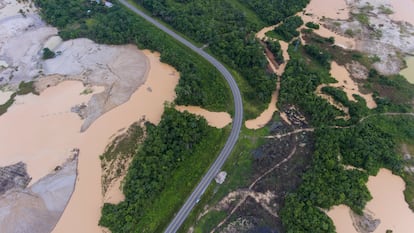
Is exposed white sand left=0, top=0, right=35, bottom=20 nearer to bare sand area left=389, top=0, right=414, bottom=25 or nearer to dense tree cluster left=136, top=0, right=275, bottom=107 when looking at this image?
dense tree cluster left=136, top=0, right=275, bottom=107

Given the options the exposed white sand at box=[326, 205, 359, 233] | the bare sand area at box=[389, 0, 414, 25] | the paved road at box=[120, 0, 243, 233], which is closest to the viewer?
the exposed white sand at box=[326, 205, 359, 233]

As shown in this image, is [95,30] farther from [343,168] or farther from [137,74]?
[343,168]

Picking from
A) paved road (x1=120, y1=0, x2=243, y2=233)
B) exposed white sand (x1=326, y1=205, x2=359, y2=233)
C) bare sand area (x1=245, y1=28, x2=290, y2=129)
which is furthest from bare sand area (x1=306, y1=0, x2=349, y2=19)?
exposed white sand (x1=326, y1=205, x2=359, y2=233)

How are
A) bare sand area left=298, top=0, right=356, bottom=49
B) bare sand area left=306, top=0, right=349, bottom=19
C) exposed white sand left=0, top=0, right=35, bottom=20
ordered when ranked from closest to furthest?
bare sand area left=298, top=0, right=356, bottom=49
exposed white sand left=0, top=0, right=35, bottom=20
bare sand area left=306, top=0, right=349, bottom=19

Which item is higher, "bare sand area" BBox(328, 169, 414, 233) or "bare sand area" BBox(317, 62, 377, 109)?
"bare sand area" BBox(317, 62, 377, 109)

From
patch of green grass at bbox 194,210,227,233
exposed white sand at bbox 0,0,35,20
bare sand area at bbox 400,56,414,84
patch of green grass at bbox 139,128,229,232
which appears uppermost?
exposed white sand at bbox 0,0,35,20

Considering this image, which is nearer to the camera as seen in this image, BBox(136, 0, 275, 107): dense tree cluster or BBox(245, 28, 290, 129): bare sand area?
BBox(245, 28, 290, 129): bare sand area

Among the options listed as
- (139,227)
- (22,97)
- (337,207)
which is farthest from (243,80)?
(22,97)

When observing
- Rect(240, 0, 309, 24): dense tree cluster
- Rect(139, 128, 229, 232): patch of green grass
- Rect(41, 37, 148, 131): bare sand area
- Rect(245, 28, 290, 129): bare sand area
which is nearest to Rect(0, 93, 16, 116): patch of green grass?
Rect(41, 37, 148, 131): bare sand area
